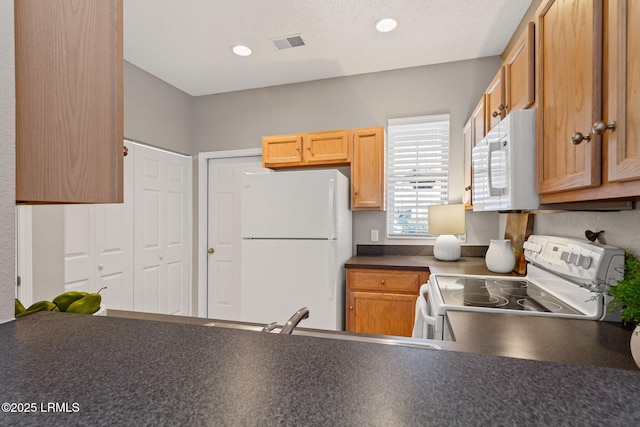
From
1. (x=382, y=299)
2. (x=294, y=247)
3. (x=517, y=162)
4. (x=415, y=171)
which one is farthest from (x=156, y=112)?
(x=517, y=162)

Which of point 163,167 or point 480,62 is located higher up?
point 480,62

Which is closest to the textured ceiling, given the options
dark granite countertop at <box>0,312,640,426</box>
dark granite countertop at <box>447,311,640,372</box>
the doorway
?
the doorway

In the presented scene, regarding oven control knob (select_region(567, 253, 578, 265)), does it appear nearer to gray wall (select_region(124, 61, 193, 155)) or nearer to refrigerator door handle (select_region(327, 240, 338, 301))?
refrigerator door handle (select_region(327, 240, 338, 301))

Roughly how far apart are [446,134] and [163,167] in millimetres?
2842

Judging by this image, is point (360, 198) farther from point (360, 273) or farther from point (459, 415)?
point (459, 415)

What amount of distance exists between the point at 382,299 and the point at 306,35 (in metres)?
2.15

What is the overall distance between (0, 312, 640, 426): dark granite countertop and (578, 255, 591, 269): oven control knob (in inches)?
42.2

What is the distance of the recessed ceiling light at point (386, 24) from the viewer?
2260 millimetres

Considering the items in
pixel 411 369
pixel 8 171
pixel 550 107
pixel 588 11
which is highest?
pixel 588 11

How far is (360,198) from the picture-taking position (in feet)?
9.50

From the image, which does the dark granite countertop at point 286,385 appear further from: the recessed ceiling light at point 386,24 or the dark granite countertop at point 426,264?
the recessed ceiling light at point 386,24

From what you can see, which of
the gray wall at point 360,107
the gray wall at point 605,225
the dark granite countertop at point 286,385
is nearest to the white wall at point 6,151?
the dark granite countertop at point 286,385

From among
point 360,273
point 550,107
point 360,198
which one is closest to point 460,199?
point 360,198

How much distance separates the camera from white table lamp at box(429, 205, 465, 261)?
104 inches
